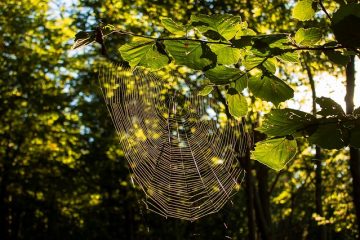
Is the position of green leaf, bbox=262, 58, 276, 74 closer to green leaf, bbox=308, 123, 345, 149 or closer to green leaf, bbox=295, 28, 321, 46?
green leaf, bbox=295, 28, 321, 46

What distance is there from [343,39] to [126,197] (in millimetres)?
19536

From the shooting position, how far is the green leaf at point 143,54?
1.29 m

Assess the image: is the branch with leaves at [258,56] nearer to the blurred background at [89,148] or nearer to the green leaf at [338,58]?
the green leaf at [338,58]

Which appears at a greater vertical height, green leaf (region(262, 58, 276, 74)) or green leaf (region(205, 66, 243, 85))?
green leaf (region(262, 58, 276, 74))

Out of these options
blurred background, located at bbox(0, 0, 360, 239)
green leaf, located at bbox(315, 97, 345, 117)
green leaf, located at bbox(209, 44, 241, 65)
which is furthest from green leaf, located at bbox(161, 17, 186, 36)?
blurred background, located at bbox(0, 0, 360, 239)

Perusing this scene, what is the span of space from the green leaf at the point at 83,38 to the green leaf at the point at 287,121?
0.65m

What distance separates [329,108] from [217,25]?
511mm

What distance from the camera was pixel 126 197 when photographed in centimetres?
1998

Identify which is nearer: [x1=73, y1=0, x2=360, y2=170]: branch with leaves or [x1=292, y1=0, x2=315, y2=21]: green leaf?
[x1=73, y1=0, x2=360, y2=170]: branch with leaves

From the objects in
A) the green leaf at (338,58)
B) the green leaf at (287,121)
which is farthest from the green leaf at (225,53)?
the green leaf at (338,58)

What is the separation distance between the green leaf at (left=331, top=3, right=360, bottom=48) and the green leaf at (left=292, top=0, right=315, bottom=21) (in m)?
0.36

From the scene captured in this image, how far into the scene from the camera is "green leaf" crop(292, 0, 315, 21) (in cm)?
150

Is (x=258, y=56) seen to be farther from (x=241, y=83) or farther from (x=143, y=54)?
(x=143, y=54)

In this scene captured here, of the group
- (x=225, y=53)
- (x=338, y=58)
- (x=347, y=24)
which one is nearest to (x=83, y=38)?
(x=225, y=53)
